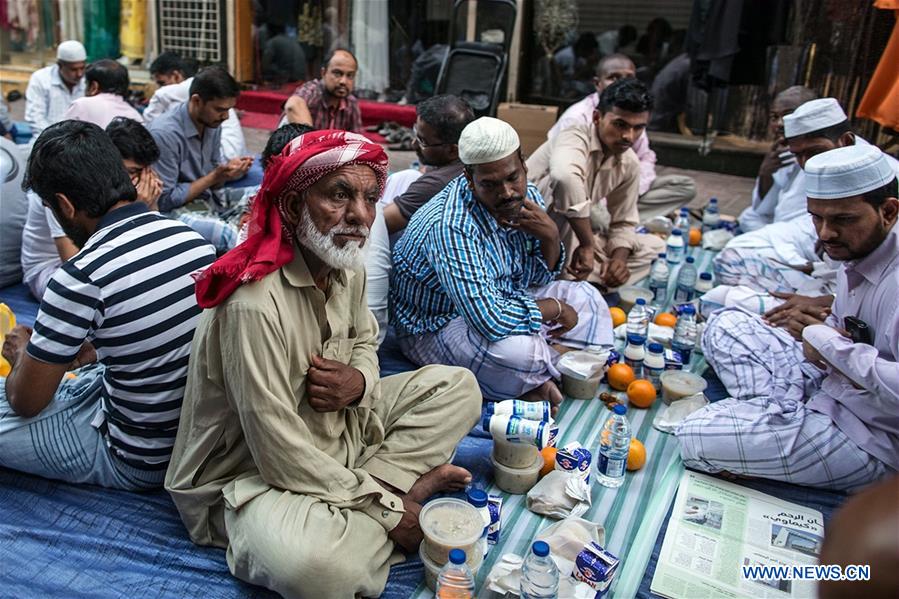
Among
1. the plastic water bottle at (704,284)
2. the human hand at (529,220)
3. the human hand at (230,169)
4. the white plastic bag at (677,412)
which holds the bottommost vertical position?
the white plastic bag at (677,412)

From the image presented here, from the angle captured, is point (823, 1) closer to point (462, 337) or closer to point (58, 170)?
point (462, 337)

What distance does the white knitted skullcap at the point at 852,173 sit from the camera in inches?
109

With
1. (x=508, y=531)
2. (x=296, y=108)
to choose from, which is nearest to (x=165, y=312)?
(x=508, y=531)

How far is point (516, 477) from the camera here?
2824 mm

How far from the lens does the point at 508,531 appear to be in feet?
8.66

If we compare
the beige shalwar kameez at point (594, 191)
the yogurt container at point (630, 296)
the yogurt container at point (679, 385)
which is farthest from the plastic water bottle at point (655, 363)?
the beige shalwar kameez at point (594, 191)

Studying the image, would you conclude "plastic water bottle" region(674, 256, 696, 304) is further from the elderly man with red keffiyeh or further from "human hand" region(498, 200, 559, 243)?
the elderly man with red keffiyeh

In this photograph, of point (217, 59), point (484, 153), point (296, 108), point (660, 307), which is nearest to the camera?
point (484, 153)

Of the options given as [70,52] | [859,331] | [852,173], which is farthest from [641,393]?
[70,52]

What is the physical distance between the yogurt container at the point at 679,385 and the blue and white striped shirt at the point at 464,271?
72cm

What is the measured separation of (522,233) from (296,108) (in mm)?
2931

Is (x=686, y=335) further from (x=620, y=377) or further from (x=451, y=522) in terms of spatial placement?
(x=451, y=522)

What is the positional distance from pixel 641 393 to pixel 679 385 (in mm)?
210

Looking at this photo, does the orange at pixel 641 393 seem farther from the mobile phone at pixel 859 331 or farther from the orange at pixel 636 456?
the mobile phone at pixel 859 331
